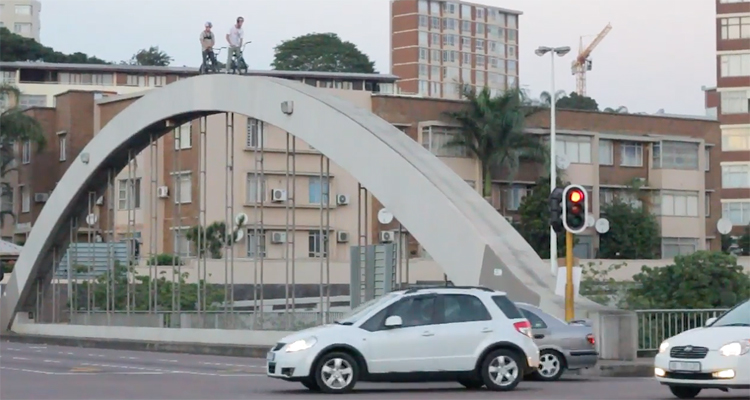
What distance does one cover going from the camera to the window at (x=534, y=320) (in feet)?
74.5

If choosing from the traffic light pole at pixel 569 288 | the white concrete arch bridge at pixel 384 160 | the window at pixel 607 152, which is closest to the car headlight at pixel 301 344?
the traffic light pole at pixel 569 288

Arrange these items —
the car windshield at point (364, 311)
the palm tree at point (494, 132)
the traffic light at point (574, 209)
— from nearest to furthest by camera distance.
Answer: the car windshield at point (364, 311) < the traffic light at point (574, 209) < the palm tree at point (494, 132)

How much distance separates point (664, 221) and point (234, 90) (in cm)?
4478

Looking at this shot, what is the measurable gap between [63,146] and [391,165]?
50.9 meters

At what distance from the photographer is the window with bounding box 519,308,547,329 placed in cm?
2272

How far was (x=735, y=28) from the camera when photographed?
3246 inches

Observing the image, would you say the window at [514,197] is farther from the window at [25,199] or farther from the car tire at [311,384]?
the car tire at [311,384]

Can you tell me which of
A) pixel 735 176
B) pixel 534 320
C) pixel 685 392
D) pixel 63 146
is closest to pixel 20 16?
pixel 63 146

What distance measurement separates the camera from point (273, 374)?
1900cm

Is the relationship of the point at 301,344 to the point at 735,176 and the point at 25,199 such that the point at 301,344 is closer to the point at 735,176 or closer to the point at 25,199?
the point at 25,199

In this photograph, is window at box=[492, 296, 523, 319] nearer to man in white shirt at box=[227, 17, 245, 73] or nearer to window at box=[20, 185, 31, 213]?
man in white shirt at box=[227, 17, 245, 73]

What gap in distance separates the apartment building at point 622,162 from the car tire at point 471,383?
51.3 metres

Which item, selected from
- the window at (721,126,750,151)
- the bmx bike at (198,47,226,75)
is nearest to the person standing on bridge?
the bmx bike at (198,47,226,75)

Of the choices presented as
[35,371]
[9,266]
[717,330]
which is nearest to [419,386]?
[717,330]
